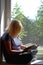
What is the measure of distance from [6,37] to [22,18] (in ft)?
1.86

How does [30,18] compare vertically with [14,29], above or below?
above

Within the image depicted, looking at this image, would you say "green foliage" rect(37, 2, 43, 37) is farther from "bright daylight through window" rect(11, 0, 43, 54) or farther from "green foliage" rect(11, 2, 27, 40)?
"green foliage" rect(11, 2, 27, 40)

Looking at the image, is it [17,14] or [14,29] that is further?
[17,14]

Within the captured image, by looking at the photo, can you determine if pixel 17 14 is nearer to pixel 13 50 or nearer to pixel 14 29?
pixel 14 29

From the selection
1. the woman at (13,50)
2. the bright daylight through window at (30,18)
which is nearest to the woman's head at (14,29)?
the woman at (13,50)

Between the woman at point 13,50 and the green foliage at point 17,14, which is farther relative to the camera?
the green foliage at point 17,14

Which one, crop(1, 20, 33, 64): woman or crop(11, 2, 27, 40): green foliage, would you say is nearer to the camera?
crop(1, 20, 33, 64): woman

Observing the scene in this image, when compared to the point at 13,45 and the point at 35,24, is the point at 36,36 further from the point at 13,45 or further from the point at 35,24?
the point at 13,45

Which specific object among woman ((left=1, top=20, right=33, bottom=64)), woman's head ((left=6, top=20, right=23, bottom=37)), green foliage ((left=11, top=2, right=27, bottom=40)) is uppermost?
green foliage ((left=11, top=2, right=27, bottom=40))

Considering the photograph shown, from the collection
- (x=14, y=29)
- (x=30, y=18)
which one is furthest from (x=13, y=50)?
(x=30, y=18)

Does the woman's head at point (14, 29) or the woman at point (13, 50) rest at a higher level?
the woman's head at point (14, 29)

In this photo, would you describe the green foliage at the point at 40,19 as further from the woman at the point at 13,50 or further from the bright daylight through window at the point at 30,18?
the woman at the point at 13,50

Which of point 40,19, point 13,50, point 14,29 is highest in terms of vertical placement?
point 40,19

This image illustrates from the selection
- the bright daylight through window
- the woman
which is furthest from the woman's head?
the bright daylight through window
